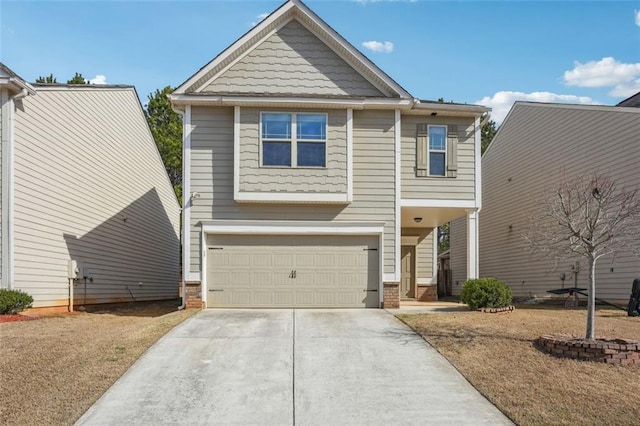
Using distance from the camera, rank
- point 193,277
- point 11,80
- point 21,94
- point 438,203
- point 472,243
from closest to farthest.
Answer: point 11,80 → point 21,94 → point 193,277 → point 438,203 → point 472,243

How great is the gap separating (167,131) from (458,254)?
19.3 metres

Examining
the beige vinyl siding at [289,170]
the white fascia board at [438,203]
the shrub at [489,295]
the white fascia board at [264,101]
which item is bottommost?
the shrub at [489,295]

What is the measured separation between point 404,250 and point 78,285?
34.2 ft

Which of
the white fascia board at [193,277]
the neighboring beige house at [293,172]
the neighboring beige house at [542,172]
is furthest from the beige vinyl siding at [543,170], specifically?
the white fascia board at [193,277]

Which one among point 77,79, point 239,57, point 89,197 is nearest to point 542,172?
point 239,57

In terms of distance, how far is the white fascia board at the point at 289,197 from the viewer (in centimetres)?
1437

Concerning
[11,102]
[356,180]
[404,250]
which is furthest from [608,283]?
[11,102]

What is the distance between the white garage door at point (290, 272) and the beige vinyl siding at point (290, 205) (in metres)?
0.54

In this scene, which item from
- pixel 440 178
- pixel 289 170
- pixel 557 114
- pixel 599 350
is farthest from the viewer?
pixel 557 114

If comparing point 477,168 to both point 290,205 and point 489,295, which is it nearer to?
point 489,295

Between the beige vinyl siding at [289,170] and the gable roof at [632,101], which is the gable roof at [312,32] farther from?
the gable roof at [632,101]

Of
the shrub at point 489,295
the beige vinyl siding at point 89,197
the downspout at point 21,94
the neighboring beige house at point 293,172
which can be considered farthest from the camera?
the neighboring beige house at point 293,172

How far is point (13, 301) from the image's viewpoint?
41.7ft

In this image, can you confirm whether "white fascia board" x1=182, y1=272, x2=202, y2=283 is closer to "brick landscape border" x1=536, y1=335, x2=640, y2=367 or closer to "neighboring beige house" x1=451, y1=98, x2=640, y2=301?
"brick landscape border" x1=536, y1=335, x2=640, y2=367
